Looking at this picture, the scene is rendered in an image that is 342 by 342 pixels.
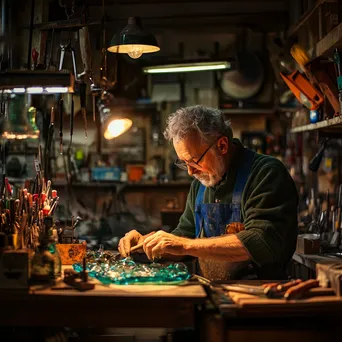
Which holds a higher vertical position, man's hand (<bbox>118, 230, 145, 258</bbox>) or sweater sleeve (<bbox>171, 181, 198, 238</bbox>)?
sweater sleeve (<bbox>171, 181, 198, 238</bbox>)

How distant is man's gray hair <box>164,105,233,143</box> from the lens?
3762mm

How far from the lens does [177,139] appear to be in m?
3.84

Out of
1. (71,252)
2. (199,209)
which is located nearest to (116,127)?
(199,209)

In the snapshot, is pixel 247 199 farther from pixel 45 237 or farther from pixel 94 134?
pixel 94 134

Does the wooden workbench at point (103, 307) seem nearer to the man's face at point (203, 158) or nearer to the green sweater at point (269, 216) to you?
the green sweater at point (269, 216)

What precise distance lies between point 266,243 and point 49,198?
136 centimetres

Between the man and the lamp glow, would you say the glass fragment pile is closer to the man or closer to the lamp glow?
the man

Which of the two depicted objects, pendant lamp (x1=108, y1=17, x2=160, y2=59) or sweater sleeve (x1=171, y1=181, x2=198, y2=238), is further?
pendant lamp (x1=108, y1=17, x2=160, y2=59)

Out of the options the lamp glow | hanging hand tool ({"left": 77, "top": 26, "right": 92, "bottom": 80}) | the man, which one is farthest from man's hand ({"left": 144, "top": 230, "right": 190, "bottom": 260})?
the lamp glow

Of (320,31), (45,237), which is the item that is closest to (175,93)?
(320,31)

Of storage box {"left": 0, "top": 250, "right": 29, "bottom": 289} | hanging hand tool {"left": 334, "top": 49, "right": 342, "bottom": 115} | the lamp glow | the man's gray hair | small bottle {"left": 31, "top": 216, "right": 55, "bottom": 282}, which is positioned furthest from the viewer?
the lamp glow

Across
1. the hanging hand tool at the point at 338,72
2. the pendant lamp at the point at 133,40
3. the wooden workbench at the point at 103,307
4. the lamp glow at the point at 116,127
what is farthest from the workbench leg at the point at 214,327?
the lamp glow at the point at 116,127

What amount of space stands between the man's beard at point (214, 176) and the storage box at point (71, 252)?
867 mm

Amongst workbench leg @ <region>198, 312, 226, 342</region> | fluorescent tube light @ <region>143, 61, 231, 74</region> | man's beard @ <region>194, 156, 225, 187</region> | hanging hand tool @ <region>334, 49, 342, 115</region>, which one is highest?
fluorescent tube light @ <region>143, 61, 231, 74</region>
